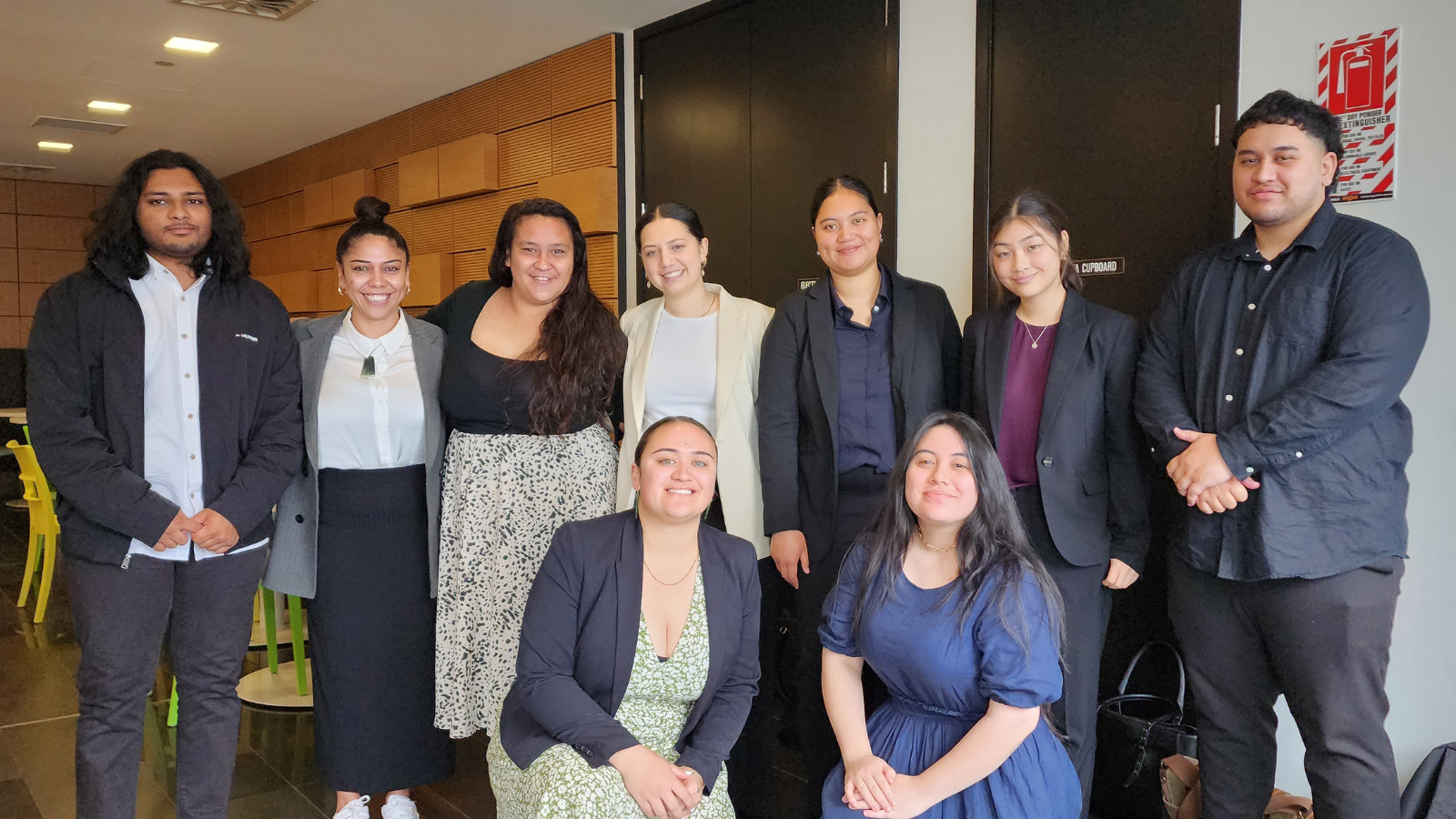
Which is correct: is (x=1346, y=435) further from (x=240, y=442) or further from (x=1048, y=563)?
(x=240, y=442)

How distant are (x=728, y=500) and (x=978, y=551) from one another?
92 centimetres

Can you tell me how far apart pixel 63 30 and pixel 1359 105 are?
617cm

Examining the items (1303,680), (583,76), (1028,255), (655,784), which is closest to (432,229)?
(583,76)

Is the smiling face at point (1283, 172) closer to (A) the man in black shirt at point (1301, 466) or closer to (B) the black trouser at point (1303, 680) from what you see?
(A) the man in black shirt at point (1301, 466)

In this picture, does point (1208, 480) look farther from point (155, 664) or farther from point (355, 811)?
point (155, 664)

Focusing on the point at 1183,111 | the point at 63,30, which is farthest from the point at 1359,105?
the point at 63,30

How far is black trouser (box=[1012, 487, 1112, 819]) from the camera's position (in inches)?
100

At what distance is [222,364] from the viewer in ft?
8.49

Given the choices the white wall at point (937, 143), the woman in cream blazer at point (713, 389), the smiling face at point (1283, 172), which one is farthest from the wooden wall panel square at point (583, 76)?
the smiling face at point (1283, 172)

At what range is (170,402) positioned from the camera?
2.53 metres

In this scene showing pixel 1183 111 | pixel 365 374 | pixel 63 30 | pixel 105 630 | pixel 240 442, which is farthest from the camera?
pixel 63 30

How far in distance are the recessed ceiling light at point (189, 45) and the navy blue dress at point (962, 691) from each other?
5.48 meters

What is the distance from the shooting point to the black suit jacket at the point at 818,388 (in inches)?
109

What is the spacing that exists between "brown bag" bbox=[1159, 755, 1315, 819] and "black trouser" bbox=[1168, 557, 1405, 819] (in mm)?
240
